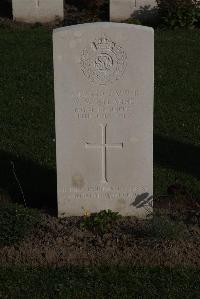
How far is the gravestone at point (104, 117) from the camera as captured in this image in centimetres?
688

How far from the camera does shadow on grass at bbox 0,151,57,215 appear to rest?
310 inches

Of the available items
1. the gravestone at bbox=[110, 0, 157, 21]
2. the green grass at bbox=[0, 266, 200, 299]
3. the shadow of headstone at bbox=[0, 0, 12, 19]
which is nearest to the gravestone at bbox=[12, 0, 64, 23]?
the shadow of headstone at bbox=[0, 0, 12, 19]

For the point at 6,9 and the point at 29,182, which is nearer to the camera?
the point at 29,182

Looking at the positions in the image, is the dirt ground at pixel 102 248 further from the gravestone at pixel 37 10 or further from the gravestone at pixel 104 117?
the gravestone at pixel 37 10

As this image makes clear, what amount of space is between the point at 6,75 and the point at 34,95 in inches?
46.0

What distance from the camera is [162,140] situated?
31.7 feet

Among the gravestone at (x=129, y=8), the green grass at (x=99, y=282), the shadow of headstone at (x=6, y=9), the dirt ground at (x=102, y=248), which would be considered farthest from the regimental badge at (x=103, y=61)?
the shadow of headstone at (x=6, y=9)

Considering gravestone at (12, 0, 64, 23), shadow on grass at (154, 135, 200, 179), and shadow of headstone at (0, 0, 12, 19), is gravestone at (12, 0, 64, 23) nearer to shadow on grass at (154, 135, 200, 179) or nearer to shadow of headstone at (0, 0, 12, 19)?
shadow of headstone at (0, 0, 12, 19)

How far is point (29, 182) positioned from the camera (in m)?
8.31

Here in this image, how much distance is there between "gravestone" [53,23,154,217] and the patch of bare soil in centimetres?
33

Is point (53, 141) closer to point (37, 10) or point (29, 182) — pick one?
point (29, 182)

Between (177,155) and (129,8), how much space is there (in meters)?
7.53

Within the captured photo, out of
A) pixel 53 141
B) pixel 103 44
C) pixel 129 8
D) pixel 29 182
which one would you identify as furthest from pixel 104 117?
pixel 129 8

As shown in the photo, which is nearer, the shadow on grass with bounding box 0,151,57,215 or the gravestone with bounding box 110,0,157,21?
the shadow on grass with bounding box 0,151,57,215
